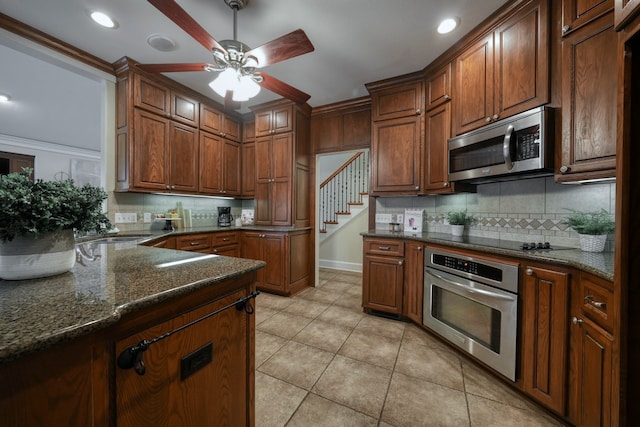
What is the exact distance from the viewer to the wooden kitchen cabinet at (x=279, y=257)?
11.0 ft

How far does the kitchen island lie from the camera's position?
1.55ft

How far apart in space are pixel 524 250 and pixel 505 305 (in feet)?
1.25

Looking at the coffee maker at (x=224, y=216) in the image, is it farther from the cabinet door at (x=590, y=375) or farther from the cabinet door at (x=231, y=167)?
the cabinet door at (x=590, y=375)

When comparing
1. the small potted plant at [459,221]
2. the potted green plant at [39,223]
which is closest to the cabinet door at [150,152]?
the potted green plant at [39,223]

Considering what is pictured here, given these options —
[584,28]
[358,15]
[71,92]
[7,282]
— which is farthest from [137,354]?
[71,92]

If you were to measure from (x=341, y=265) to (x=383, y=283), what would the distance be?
221 centimetres

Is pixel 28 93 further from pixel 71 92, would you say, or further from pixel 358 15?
pixel 358 15

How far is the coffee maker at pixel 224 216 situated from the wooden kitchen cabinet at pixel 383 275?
2.25 metres

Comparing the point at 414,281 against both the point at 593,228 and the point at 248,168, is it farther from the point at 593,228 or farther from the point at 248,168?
the point at 248,168

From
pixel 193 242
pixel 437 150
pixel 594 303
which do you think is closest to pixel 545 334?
pixel 594 303

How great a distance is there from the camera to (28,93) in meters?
3.32

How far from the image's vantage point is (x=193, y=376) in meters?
0.82

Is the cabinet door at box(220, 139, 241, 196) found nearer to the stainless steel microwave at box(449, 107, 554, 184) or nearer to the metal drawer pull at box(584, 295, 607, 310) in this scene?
the stainless steel microwave at box(449, 107, 554, 184)

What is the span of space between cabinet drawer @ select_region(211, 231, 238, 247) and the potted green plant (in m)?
2.38
